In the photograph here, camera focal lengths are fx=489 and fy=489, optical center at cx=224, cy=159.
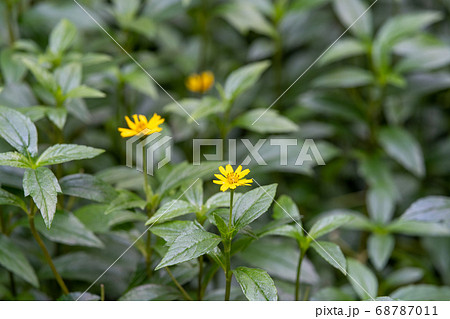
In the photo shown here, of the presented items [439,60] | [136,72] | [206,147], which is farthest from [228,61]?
[439,60]

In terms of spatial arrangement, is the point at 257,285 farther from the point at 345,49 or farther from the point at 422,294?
the point at 345,49

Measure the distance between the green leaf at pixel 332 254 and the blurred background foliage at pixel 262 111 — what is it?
0.13m

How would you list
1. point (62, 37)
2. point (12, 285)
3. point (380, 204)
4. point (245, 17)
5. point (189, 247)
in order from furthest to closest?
1. point (245, 17)
2. point (380, 204)
3. point (62, 37)
4. point (12, 285)
5. point (189, 247)

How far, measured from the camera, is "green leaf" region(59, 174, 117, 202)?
2.40ft

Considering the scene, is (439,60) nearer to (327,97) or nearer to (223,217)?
(327,97)

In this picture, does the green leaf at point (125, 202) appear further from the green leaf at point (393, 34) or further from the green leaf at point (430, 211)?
the green leaf at point (393, 34)

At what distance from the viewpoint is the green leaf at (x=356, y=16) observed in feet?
4.02

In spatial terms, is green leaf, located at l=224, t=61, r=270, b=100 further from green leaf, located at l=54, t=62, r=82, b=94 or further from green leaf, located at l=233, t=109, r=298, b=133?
green leaf, located at l=54, t=62, r=82, b=94

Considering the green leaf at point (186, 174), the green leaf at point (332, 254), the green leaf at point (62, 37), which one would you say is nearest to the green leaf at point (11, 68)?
the green leaf at point (62, 37)

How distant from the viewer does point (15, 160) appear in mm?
671

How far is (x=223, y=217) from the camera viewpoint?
69 cm

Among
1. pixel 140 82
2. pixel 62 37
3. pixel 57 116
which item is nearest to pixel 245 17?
pixel 140 82

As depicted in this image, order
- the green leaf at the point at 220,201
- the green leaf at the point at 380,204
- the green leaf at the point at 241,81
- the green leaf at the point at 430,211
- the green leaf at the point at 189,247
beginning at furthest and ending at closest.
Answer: the green leaf at the point at 380,204 → the green leaf at the point at 241,81 → the green leaf at the point at 430,211 → the green leaf at the point at 220,201 → the green leaf at the point at 189,247

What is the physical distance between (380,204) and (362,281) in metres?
0.34
